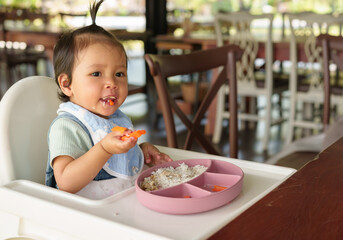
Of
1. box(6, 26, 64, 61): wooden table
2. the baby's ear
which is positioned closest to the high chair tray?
the baby's ear

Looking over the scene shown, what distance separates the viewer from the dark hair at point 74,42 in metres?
0.90

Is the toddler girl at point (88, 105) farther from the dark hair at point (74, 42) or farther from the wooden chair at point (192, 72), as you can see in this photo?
the wooden chair at point (192, 72)

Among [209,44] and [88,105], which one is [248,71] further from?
[88,105]

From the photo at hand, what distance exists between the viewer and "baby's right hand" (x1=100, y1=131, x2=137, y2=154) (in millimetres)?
717

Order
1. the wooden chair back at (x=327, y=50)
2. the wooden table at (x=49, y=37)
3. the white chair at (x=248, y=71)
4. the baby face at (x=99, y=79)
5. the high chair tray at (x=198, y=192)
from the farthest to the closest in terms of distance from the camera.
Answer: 1. the wooden table at (x=49, y=37)
2. the white chair at (x=248, y=71)
3. the wooden chair back at (x=327, y=50)
4. the baby face at (x=99, y=79)
5. the high chair tray at (x=198, y=192)

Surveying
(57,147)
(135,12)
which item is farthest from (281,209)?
(135,12)

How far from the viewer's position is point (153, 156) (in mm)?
Result: 990

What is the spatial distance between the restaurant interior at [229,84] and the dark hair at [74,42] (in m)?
0.11

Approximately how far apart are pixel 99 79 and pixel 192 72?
26.5 inches

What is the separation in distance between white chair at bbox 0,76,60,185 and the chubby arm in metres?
0.09

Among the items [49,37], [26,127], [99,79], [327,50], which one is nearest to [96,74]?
[99,79]

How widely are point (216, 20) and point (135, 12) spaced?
249cm

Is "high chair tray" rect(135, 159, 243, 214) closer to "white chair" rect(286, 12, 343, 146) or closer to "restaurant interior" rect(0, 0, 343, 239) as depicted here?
"restaurant interior" rect(0, 0, 343, 239)

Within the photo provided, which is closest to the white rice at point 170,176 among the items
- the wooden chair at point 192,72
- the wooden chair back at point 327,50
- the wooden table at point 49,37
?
the wooden chair at point 192,72
